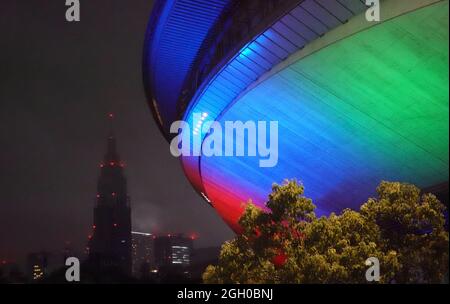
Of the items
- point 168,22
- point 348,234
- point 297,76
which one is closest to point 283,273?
point 348,234

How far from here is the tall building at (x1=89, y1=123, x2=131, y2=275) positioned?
111 m

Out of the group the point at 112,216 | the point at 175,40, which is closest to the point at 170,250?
the point at 112,216

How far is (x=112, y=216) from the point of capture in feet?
379

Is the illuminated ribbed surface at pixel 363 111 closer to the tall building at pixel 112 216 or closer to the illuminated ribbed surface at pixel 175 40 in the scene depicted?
the illuminated ribbed surface at pixel 175 40

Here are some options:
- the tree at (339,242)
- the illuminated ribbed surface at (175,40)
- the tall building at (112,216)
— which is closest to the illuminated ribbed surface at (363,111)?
the tree at (339,242)

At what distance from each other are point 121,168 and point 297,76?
11092 cm

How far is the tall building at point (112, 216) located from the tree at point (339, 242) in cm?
9323

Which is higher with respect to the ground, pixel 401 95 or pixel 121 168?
pixel 121 168

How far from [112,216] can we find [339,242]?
10585cm

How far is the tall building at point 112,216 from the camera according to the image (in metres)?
111

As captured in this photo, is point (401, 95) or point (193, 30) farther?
point (193, 30)

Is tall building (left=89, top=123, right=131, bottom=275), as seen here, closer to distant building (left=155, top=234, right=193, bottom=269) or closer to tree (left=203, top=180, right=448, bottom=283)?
distant building (left=155, top=234, right=193, bottom=269)
